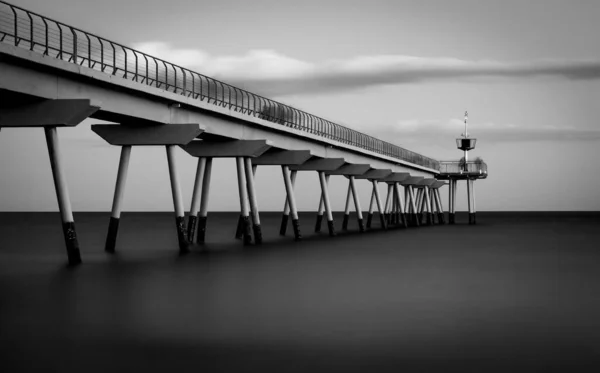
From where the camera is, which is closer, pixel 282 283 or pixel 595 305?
pixel 595 305

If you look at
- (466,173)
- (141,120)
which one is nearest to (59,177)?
(141,120)

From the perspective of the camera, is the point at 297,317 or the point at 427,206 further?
the point at 427,206

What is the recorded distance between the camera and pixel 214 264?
2942cm

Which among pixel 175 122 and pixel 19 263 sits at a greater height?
pixel 175 122

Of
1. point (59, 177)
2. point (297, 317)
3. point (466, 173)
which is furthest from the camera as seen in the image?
point (466, 173)

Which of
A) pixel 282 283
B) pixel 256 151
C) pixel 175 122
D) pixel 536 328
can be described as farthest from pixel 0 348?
pixel 256 151

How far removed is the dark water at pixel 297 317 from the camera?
11.7 meters

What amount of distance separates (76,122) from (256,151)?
47.9 ft

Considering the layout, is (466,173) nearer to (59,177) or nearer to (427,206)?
(427,206)

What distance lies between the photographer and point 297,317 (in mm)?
16266

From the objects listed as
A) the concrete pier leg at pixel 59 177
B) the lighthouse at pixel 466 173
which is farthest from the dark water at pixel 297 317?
the lighthouse at pixel 466 173

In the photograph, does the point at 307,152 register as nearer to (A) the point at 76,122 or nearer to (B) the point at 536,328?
(A) the point at 76,122

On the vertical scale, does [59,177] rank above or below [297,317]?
above

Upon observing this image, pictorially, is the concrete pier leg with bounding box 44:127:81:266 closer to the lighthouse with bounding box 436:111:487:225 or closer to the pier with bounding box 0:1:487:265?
the pier with bounding box 0:1:487:265
